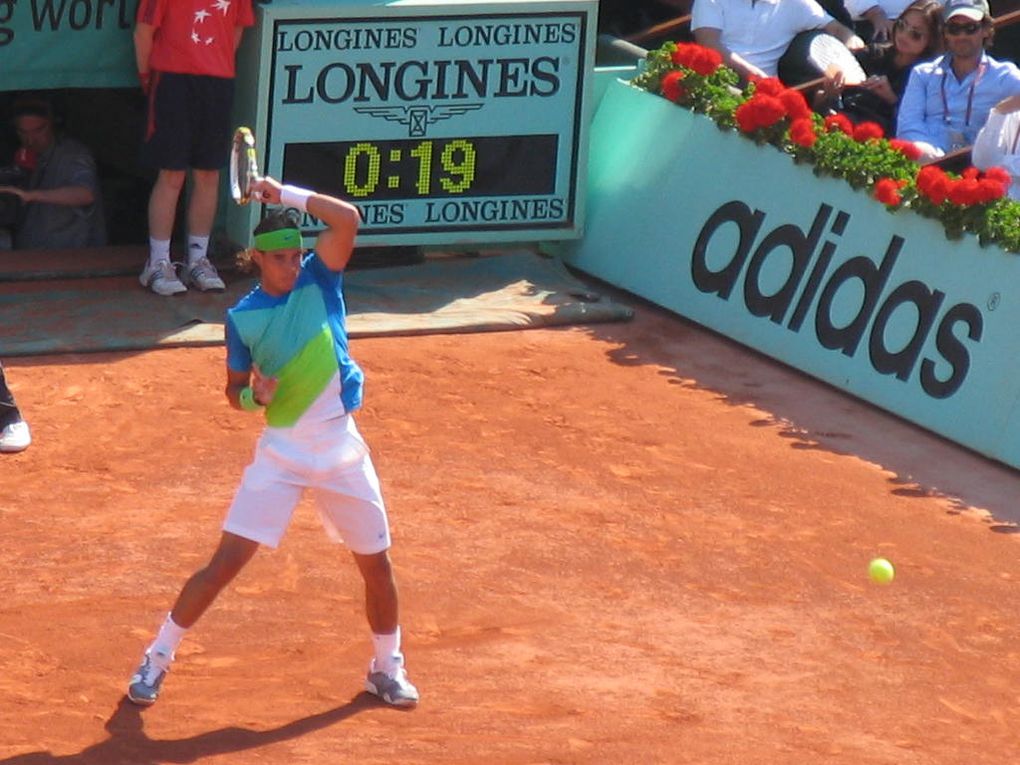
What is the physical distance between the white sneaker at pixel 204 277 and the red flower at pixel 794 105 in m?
3.52

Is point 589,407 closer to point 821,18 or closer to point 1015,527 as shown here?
point 1015,527

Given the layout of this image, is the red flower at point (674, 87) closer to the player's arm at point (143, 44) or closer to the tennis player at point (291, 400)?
the player's arm at point (143, 44)

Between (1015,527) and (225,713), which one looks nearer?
(225,713)

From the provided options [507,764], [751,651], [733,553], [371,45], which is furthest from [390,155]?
[507,764]

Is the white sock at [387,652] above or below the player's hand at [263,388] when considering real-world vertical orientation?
below

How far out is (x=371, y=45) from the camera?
12133 millimetres

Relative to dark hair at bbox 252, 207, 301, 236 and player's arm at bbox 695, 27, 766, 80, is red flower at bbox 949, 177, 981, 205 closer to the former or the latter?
player's arm at bbox 695, 27, 766, 80

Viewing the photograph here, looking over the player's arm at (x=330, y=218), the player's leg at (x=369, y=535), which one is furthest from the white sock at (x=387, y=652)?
the player's arm at (x=330, y=218)

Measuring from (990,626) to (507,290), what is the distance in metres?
4.82

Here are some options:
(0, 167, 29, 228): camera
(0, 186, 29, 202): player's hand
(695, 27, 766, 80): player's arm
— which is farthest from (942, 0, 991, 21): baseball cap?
(0, 167, 29, 228): camera

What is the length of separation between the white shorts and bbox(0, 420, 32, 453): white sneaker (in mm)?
2926

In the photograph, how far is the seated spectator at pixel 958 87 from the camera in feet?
39.6

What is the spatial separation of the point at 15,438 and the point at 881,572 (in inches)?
160

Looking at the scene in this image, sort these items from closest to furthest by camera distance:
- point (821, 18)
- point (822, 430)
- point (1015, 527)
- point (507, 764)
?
1. point (507, 764)
2. point (1015, 527)
3. point (822, 430)
4. point (821, 18)
